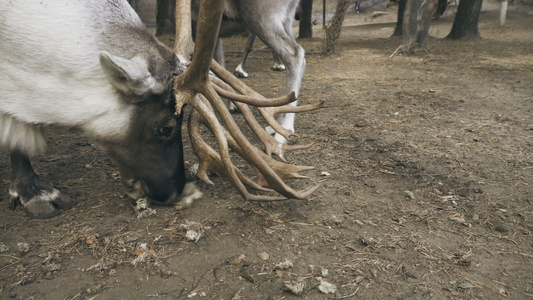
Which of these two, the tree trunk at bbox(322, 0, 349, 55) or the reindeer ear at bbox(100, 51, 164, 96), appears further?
the tree trunk at bbox(322, 0, 349, 55)

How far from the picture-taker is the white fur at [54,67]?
1828 mm

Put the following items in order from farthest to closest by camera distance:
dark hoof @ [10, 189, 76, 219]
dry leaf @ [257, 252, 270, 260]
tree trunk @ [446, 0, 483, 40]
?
tree trunk @ [446, 0, 483, 40], dark hoof @ [10, 189, 76, 219], dry leaf @ [257, 252, 270, 260]

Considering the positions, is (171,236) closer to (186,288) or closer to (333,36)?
(186,288)

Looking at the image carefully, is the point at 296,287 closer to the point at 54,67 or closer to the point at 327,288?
the point at 327,288

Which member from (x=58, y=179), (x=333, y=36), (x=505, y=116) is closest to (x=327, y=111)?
(x=505, y=116)

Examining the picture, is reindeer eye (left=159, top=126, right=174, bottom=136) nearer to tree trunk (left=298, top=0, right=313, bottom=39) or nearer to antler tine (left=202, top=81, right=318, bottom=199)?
antler tine (left=202, top=81, right=318, bottom=199)

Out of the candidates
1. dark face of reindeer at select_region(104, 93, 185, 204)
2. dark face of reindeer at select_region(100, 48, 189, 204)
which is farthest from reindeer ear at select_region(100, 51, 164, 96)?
dark face of reindeer at select_region(104, 93, 185, 204)

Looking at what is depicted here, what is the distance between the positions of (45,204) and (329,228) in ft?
5.57

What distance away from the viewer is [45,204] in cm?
234

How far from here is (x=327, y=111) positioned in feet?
13.9

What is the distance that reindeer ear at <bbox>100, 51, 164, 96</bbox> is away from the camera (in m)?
1.70

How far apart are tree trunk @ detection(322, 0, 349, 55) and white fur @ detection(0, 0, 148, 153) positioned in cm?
686

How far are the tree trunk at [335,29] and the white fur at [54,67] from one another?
686cm

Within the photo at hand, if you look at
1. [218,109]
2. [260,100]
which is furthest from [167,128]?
[260,100]
